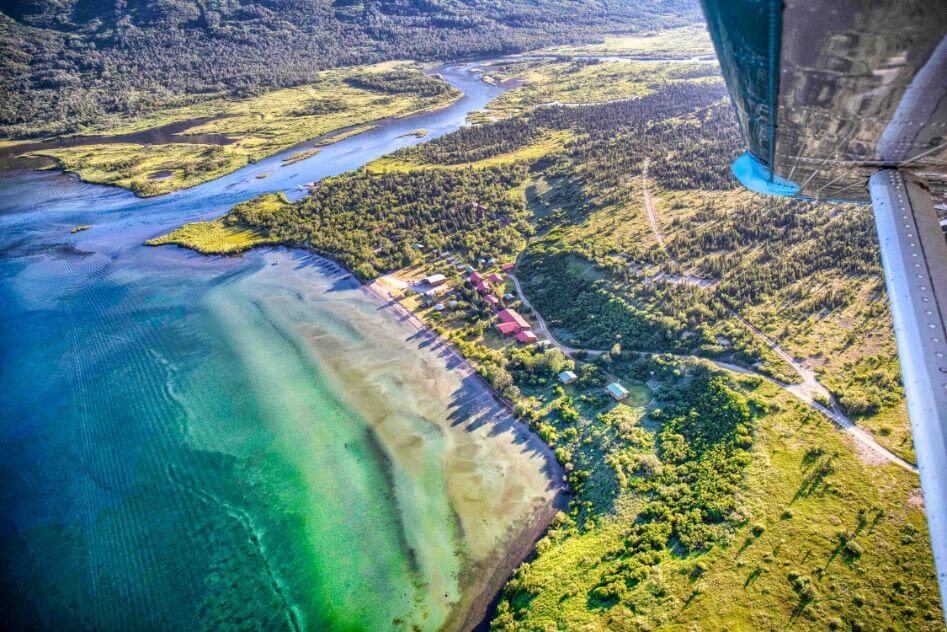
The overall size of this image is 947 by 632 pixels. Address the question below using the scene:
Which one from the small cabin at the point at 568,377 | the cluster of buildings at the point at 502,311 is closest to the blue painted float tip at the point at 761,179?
the small cabin at the point at 568,377

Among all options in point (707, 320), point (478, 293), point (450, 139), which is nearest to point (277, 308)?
point (478, 293)

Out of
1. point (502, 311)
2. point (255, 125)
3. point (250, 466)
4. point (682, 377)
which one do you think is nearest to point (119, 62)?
point (255, 125)

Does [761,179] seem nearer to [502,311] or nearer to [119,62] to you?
[502,311]

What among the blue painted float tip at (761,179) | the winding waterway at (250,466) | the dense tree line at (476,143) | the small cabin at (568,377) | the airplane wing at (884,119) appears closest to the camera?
the airplane wing at (884,119)

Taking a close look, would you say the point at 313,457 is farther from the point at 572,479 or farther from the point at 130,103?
the point at 130,103

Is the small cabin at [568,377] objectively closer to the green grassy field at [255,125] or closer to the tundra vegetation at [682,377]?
the tundra vegetation at [682,377]

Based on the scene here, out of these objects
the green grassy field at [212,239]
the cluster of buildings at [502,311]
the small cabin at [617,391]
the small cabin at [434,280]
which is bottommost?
the green grassy field at [212,239]
